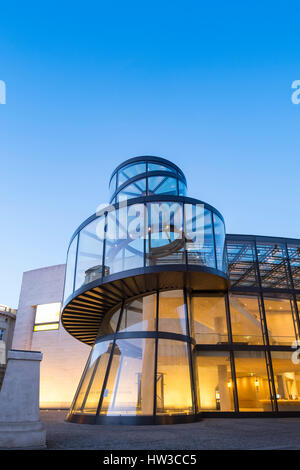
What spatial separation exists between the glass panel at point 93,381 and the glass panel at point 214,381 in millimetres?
3852

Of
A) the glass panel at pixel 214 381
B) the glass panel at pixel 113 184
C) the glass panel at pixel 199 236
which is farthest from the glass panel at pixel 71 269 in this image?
the glass panel at pixel 214 381

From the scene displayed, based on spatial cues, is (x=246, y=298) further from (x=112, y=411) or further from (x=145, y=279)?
(x=112, y=411)

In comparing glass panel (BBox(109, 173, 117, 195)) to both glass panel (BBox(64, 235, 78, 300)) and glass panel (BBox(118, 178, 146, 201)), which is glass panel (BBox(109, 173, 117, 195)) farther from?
glass panel (BBox(64, 235, 78, 300))

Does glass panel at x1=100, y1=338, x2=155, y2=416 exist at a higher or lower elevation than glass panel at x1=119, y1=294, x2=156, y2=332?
lower

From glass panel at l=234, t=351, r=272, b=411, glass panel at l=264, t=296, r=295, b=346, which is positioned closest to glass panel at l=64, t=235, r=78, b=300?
glass panel at l=234, t=351, r=272, b=411

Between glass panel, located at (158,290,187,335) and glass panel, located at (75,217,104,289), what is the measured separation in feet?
9.21

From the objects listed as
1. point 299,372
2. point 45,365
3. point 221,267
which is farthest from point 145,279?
point 45,365

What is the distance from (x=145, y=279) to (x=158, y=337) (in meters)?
2.14

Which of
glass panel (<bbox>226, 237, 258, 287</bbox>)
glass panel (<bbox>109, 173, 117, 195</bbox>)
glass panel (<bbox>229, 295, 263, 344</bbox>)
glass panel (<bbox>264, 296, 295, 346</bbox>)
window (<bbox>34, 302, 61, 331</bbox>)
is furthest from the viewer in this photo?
window (<bbox>34, 302, 61, 331</bbox>)

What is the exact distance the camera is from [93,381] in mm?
Answer: 11648

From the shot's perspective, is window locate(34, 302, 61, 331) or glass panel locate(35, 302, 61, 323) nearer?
window locate(34, 302, 61, 331)

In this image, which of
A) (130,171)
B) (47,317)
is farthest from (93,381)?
(47,317)

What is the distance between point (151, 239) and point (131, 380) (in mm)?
4899

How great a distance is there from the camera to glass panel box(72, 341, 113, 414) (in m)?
10.9
